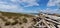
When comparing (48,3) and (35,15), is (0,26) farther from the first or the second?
(48,3)

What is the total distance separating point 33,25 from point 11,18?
0.72 metres

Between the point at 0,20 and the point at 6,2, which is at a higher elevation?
the point at 6,2

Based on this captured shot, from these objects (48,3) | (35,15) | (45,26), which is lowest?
(45,26)

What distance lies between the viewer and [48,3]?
14.8 ft

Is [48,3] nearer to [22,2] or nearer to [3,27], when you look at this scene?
[22,2]

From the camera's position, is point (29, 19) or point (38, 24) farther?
point (29, 19)

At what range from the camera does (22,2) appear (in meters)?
4.48

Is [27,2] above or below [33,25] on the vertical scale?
above

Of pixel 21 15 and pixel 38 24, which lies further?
pixel 21 15

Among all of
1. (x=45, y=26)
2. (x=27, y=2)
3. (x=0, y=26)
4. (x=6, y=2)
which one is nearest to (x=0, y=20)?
(x=0, y=26)

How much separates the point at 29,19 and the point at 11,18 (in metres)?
0.53

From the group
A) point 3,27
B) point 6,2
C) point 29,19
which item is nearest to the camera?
point 6,2

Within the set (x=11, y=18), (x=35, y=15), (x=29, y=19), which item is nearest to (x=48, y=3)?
(x=35, y=15)

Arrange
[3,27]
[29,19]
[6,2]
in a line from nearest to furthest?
[6,2], [3,27], [29,19]
